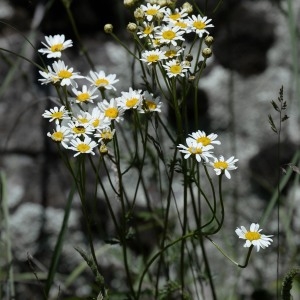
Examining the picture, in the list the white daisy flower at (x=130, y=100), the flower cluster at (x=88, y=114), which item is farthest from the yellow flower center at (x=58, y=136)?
the white daisy flower at (x=130, y=100)

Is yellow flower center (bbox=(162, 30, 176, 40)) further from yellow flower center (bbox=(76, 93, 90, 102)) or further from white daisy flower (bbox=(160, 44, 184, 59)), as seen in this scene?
yellow flower center (bbox=(76, 93, 90, 102))

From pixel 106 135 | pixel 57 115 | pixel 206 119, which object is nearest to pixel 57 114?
pixel 57 115

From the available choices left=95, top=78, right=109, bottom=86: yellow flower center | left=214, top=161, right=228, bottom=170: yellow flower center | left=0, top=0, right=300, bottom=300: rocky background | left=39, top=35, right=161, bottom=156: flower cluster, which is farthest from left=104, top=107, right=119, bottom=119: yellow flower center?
left=0, top=0, right=300, bottom=300: rocky background

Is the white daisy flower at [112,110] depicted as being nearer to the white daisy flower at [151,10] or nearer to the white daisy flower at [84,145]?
the white daisy flower at [84,145]

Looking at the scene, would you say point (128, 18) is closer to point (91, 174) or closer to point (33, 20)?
point (33, 20)

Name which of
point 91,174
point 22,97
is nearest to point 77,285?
point 91,174

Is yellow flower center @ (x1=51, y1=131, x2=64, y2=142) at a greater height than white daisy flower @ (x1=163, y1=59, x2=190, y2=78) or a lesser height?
lesser
